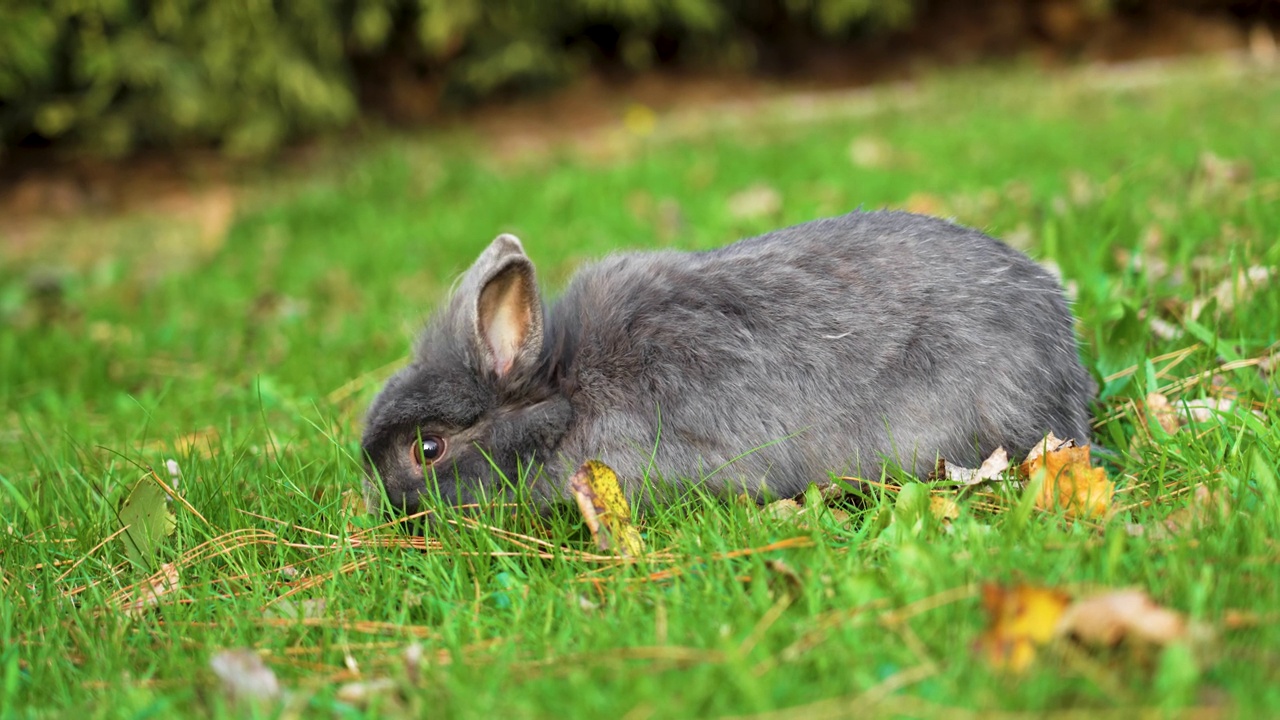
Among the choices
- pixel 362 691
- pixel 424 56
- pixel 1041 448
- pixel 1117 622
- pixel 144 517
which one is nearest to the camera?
pixel 1117 622

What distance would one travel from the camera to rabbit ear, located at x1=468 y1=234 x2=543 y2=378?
2.94 m

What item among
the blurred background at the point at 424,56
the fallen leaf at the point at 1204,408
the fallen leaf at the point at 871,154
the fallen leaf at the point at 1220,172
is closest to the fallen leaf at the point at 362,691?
the fallen leaf at the point at 1204,408

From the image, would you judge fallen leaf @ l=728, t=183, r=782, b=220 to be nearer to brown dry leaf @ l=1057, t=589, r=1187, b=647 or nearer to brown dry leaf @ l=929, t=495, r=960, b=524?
brown dry leaf @ l=929, t=495, r=960, b=524

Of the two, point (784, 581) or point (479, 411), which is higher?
point (479, 411)

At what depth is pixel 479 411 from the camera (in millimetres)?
3027

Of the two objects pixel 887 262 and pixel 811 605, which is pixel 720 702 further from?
pixel 887 262

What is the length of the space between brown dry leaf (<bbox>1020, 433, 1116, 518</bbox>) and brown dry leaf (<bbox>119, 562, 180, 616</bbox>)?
1.95 meters

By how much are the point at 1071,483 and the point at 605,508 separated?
110 centimetres

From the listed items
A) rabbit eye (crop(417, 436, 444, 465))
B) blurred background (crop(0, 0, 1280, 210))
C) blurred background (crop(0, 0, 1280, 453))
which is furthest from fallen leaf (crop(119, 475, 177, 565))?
blurred background (crop(0, 0, 1280, 210))

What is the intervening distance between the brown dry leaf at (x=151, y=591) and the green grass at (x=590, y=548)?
0.03m

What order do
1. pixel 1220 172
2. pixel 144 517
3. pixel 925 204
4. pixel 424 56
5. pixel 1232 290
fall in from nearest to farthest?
1. pixel 144 517
2. pixel 1232 290
3. pixel 1220 172
4. pixel 925 204
5. pixel 424 56

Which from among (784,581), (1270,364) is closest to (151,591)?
(784,581)

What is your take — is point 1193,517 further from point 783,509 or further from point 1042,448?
point 783,509

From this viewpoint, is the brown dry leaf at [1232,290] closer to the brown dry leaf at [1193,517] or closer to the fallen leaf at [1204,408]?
the fallen leaf at [1204,408]
